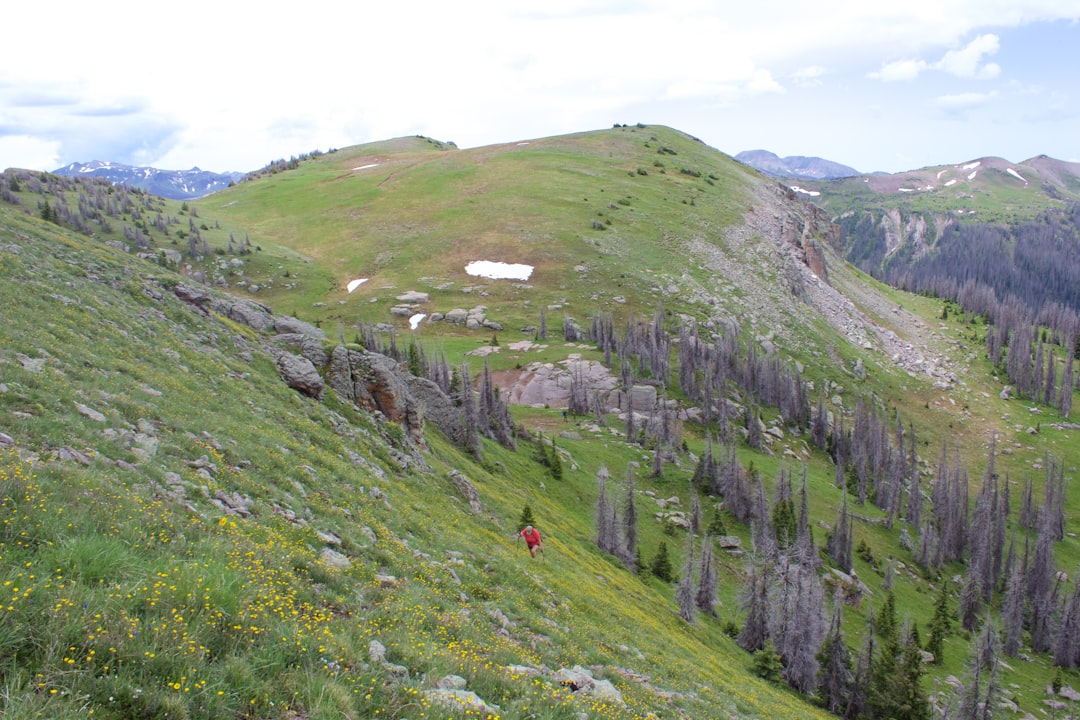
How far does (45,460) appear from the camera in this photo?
36.5 feet

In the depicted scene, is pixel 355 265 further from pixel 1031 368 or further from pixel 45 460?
pixel 1031 368

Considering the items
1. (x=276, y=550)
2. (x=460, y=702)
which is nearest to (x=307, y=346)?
(x=276, y=550)

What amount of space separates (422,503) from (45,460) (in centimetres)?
1465

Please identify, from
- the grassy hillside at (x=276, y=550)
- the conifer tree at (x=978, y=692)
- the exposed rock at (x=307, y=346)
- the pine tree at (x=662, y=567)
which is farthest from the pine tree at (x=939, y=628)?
the exposed rock at (x=307, y=346)

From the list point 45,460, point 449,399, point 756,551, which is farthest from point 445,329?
point 45,460

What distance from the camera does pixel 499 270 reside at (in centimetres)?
11412

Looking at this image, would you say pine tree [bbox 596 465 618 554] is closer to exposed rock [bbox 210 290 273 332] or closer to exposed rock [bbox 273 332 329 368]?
exposed rock [bbox 273 332 329 368]

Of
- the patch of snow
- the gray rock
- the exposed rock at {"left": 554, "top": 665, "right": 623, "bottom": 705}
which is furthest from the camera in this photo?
the patch of snow

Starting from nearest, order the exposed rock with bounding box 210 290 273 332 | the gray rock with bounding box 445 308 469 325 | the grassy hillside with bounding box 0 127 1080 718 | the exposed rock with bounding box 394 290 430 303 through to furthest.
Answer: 1. the grassy hillside with bounding box 0 127 1080 718
2. the exposed rock with bounding box 210 290 273 332
3. the gray rock with bounding box 445 308 469 325
4. the exposed rock with bounding box 394 290 430 303

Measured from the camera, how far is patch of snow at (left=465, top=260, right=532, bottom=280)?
112m

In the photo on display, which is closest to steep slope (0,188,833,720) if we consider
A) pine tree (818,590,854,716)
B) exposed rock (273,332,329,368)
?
exposed rock (273,332,329,368)

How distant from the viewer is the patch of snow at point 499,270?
369ft

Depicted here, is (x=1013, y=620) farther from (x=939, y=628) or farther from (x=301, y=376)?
(x=301, y=376)

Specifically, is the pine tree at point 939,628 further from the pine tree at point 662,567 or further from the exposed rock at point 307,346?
the exposed rock at point 307,346
